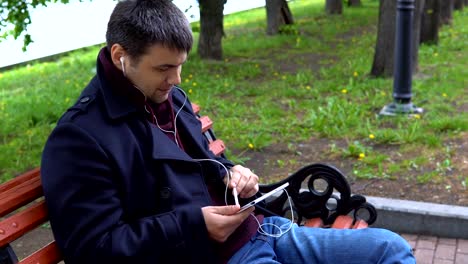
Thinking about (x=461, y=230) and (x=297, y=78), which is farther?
(x=297, y=78)

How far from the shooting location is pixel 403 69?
6559 millimetres

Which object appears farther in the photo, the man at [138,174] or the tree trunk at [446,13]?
the tree trunk at [446,13]

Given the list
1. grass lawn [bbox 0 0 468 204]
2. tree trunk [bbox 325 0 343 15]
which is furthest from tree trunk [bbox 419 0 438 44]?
tree trunk [bbox 325 0 343 15]

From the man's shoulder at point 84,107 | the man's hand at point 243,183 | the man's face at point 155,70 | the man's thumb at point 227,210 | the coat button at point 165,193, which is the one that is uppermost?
the man's face at point 155,70

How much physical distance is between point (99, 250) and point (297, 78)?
7.06m

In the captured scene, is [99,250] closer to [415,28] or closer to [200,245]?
[200,245]

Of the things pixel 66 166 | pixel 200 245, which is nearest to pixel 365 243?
pixel 200 245

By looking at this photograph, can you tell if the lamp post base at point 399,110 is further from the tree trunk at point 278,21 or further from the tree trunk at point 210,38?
the tree trunk at point 278,21

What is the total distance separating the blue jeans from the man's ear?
835 millimetres

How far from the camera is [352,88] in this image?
7855 mm

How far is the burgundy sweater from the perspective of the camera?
221 cm

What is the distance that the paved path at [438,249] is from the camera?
368 cm

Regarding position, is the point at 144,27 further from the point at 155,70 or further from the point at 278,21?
the point at 278,21

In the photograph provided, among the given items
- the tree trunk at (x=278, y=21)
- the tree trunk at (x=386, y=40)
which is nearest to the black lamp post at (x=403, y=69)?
the tree trunk at (x=386, y=40)
